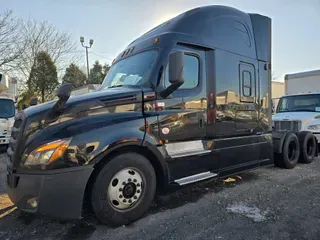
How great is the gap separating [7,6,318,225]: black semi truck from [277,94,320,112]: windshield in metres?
3.80

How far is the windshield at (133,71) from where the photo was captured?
3.71 metres

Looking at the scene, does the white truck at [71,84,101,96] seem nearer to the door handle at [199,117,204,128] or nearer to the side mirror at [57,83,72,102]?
the side mirror at [57,83,72,102]

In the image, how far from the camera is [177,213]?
3.56 m

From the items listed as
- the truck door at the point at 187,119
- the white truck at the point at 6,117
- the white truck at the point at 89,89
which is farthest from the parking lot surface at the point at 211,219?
the white truck at the point at 6,117

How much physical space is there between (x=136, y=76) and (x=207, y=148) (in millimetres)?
1598

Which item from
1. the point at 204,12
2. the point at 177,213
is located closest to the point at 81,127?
the point at 177,213

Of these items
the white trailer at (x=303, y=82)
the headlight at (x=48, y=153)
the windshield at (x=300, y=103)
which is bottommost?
the headlight at (x=48, y=153)

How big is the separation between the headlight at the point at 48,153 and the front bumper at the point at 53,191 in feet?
0.45

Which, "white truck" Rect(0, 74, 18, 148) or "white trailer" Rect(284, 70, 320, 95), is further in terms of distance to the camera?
"white trailer" Rect(284, 70, 320, 95)

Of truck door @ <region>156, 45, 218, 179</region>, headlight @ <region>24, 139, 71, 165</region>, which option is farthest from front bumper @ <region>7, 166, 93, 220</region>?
truck door @ <region>156, 45, 218, 179</region>

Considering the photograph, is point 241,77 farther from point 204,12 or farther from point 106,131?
point 106,131

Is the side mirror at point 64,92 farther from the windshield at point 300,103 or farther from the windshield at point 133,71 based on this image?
the windshield at point 300,103

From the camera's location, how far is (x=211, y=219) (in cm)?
336

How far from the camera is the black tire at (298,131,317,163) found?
657cm
